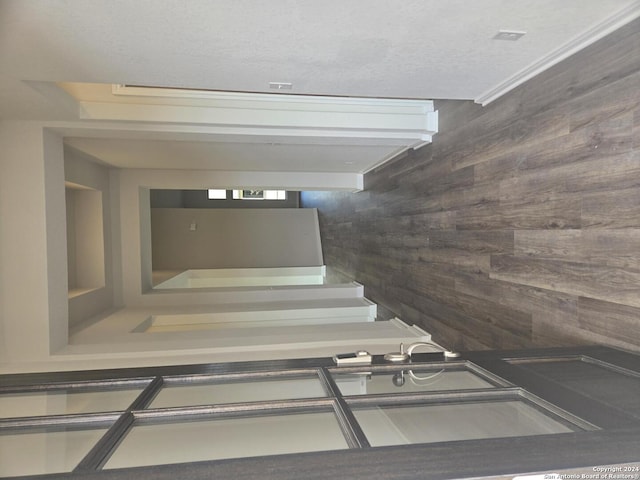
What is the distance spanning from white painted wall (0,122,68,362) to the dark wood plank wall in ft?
10.7

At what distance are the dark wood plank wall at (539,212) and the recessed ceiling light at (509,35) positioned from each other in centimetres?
32

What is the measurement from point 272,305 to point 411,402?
4209 mm

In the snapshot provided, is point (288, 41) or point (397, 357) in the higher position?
point (288, 41)

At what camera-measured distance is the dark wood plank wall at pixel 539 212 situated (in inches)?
62.3

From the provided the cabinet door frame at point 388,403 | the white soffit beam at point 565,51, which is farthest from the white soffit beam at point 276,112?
the cabinet door frame at point 388,403

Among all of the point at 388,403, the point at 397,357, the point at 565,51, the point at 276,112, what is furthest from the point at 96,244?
the point at 565,51

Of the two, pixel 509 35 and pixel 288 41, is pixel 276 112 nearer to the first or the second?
pixel 288 41

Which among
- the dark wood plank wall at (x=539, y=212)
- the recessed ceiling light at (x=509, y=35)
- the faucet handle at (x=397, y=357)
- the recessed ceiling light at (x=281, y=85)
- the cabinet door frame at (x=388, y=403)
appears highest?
the recessed ceiling light at (x=281, y=85)

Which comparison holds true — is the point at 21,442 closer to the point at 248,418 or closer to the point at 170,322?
the point at 248,418

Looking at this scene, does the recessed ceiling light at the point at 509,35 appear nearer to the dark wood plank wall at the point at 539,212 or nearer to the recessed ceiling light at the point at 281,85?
the dark wood plank wall at the point at 539,212

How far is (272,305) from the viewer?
203 inches

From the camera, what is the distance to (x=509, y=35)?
1.78 metres

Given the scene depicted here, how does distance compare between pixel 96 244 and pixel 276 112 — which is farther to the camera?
pixel 96 244

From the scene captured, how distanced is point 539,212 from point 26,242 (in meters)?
3.75
